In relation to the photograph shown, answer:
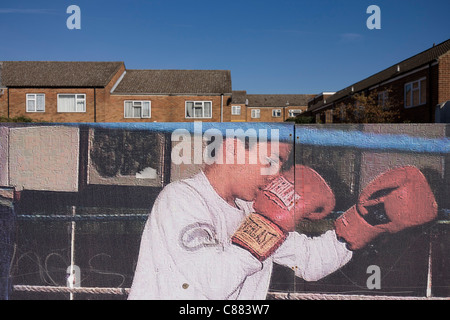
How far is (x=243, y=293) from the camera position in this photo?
441 centimetres

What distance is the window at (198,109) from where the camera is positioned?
31641mm

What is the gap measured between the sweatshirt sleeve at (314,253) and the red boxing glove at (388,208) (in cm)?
13

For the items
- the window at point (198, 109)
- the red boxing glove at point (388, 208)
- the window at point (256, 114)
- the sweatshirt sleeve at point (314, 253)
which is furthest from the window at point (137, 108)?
the window at point (256, 114)

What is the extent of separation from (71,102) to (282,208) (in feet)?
101

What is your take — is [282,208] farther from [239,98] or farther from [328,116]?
[239,98]

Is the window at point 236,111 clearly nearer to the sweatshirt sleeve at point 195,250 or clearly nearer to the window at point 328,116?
the window at point 328,116

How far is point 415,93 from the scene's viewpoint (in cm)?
2262

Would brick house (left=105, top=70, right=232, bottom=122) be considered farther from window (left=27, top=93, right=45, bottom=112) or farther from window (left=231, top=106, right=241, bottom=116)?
window (left=231, top=106, right=241, bottom=116)

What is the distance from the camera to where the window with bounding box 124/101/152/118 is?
31.9m

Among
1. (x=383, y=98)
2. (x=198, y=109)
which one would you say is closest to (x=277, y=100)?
(x=198, y=109)

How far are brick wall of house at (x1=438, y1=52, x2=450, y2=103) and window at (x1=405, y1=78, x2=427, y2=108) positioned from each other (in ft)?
4.15
